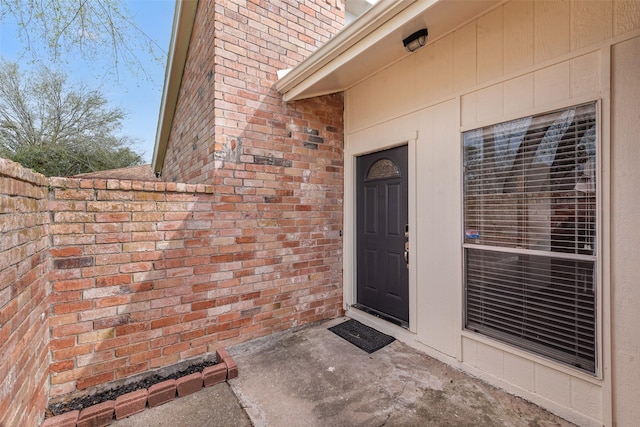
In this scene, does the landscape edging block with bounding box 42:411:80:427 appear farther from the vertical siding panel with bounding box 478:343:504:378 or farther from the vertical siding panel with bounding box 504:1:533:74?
the vertical siding panel with bounding box 504:1:533:74

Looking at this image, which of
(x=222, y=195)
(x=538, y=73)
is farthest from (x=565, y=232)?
(x=222, y=195)

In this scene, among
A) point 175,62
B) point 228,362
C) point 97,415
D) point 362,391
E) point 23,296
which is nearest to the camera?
point 23,296

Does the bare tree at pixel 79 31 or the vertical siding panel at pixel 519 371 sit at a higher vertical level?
the bare tree at pixel 79 31

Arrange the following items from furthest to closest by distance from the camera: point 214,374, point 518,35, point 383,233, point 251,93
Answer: point 383,233 → point 251,93 → point 214,374 → point 518,35

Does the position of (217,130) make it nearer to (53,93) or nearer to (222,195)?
(222,195)

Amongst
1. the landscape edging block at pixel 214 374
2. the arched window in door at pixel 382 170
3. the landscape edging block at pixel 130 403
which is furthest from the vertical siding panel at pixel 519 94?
the landscape edging block at pixel 130 403

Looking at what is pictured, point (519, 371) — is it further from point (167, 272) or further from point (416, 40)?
point (167, 272)

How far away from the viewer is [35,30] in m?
2.25

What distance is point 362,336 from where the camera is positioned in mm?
3240

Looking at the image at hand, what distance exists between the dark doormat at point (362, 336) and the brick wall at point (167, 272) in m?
0.40

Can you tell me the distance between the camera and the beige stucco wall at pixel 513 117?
1.77 meters

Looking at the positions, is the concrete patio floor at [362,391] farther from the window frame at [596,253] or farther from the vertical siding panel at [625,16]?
the vertical siding panel at [625,16]

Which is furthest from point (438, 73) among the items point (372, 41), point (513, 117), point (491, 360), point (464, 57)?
point (491, 360)

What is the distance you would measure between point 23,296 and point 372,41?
310cm
